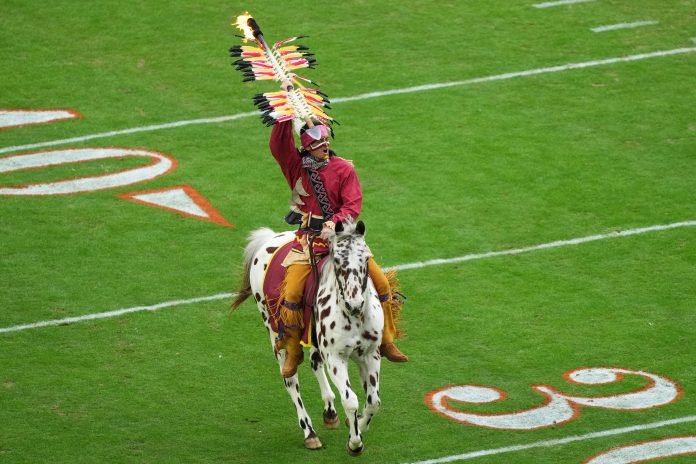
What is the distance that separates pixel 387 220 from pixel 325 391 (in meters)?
5.55

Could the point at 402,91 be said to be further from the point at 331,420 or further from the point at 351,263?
the point at 351,263

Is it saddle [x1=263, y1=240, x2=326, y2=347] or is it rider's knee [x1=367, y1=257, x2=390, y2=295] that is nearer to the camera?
rider's knee [x1=367, y1=257, x2=390, y2=295]

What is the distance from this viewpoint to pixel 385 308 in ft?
43.0

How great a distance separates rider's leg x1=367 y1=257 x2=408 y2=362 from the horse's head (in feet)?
1.91

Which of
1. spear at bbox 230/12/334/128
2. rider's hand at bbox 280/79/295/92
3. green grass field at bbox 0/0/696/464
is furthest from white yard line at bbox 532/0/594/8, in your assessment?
rider's hand at bbox 280/79/295/92

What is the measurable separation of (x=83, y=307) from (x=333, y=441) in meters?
4.58

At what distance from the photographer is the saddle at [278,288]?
13.1 m

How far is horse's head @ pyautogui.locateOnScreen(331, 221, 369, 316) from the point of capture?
12.1m

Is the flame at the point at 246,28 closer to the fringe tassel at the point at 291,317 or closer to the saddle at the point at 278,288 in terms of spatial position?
the saddle at the point at 278,288

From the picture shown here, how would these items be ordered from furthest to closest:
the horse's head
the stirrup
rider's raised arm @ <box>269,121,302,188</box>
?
rider's raised arm @ <box>269,121,302,188</box>, the stirrup, the horse's head

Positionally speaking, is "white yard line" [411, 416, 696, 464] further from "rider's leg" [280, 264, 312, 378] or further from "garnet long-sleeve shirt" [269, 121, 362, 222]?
"garnet long-sleeve shirt" [269, 121, 362, 222]

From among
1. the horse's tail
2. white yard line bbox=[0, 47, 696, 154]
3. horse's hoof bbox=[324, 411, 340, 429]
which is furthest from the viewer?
white yard line bbox=[0, 47, 696, 154]

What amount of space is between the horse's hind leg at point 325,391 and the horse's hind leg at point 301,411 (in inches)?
7.7

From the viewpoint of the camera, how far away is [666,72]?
2291 cm
